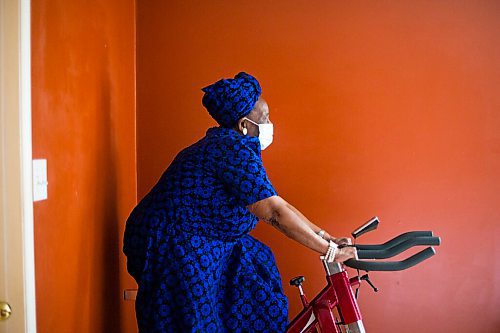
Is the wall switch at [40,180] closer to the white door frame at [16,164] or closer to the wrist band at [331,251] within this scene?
the white door frame at [16,164]

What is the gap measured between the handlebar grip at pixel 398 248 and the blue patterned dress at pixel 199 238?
33 cm

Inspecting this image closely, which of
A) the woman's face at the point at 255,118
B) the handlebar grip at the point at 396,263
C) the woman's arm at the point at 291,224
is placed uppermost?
the woman's face at the point at 255,118

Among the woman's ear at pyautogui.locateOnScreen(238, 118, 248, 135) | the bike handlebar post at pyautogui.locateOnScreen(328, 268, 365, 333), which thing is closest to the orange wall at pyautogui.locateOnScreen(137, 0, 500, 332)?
the woman's ear at pyautogui.locateOnScreen(238, 118, 248, 135)

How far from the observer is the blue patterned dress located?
1605 millimetres

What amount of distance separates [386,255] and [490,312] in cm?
125

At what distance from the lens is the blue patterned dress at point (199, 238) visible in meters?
1.61

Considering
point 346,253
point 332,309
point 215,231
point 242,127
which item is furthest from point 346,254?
point 242,127

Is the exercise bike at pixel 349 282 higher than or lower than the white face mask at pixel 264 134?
lower

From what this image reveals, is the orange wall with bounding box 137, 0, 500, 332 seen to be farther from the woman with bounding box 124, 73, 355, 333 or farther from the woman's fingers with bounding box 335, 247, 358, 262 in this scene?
the woman's fingers with bounding box 335, 247, 358, 262

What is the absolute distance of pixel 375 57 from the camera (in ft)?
7.80

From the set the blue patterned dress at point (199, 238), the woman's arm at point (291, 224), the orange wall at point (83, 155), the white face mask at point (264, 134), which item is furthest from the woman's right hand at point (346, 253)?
the orange wall at point (83, 155)

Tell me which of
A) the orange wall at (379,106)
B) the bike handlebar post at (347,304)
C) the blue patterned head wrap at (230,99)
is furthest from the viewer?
the orange wall at (379,106)

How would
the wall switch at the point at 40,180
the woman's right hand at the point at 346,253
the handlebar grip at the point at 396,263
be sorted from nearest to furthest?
the wall switch at the point at 40,180 → the handlebar grip at the point at 396,263 → the woman's right hand at the point at 346,253

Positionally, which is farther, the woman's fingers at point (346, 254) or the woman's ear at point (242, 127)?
the woman's ear at point (242, 127)
